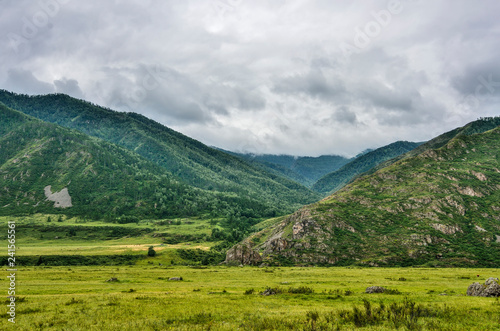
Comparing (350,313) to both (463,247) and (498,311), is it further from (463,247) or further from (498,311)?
(463,247)

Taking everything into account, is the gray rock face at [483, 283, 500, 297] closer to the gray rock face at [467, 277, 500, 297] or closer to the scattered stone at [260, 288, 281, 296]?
the gray rock face at [467, 277, 500, 297]

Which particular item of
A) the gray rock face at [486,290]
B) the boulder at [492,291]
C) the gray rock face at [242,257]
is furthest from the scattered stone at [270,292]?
the gray rock face at [242,257]

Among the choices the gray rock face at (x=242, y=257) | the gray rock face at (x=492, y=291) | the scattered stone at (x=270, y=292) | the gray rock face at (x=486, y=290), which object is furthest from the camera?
the gray rock face at (x=242, y=257)

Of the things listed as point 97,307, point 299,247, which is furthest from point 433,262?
point 97,307

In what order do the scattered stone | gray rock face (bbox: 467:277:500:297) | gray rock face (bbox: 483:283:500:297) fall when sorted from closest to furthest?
gray rock face (bbox: 483:283:500:297)
gray rock face (bbox: 467:277:500:297)
the scattered stone

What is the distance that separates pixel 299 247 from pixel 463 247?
341 ft

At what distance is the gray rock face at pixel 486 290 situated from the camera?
159 ft

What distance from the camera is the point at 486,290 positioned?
49.2 meters

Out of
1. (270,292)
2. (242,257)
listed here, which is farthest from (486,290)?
(242,257)

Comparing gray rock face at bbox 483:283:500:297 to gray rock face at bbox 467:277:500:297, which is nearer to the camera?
gray rock face at bbox 483:283:500:297

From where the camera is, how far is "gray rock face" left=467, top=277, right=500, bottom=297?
159ft

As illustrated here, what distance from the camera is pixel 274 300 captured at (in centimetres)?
4672

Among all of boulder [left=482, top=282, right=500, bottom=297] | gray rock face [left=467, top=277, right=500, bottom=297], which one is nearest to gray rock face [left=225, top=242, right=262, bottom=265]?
gray rock face [left=467, top=277, right=500, bottom=297]

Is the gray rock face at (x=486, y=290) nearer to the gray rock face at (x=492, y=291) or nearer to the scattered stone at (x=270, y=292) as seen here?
the gray rock face at (x=492, y=291)
